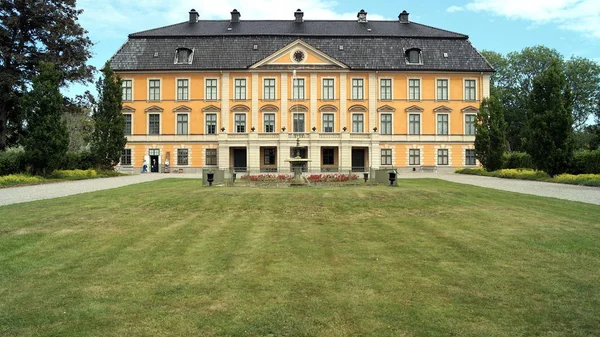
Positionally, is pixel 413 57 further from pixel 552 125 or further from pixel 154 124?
pixel 154 124

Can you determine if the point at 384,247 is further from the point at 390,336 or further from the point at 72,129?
the point at 72,129

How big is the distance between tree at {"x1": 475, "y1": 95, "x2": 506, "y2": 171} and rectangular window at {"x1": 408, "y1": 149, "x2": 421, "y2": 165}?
10986 mm

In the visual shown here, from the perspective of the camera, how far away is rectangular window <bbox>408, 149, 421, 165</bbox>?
48.8 meters

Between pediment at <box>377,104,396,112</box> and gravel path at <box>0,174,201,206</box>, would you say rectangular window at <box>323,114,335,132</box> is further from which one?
gravel path at <box>0,174,201,206</box>

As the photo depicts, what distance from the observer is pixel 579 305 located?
5402 millimetres

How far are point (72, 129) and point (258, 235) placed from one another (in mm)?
62593

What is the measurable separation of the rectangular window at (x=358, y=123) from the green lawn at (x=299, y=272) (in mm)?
37055

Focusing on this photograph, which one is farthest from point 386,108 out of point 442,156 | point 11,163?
point 11,163

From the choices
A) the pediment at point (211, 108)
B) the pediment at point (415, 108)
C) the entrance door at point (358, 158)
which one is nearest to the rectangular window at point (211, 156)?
the pediment at point (211, 108)

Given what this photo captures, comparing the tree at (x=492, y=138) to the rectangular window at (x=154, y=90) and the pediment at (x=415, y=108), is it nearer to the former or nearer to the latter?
the pediment at (x=415, y=108)

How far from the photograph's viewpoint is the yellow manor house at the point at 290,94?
159ft

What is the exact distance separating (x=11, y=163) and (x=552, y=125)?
3388 centimetres

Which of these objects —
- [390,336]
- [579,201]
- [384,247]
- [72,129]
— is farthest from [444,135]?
[72,129]

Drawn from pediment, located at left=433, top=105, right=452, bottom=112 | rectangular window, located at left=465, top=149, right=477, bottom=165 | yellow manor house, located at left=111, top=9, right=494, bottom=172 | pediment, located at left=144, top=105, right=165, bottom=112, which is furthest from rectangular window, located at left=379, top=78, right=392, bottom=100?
pediment, located at left=144, top=105, right=165, bottom=112
